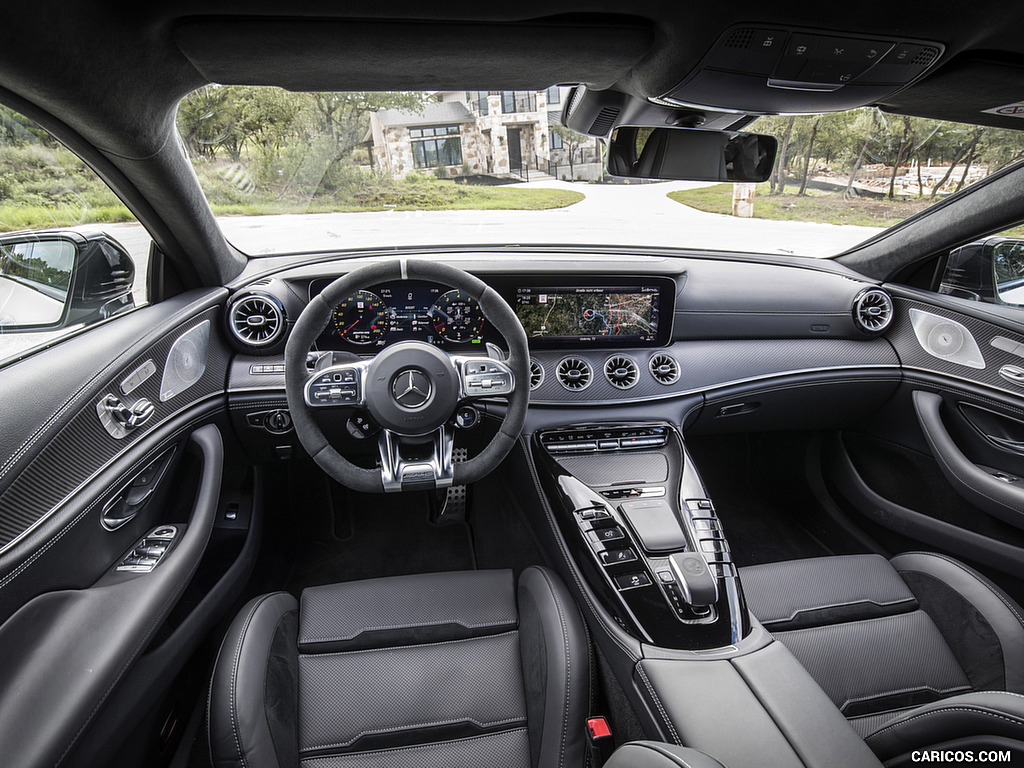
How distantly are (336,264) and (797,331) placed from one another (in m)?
2.18

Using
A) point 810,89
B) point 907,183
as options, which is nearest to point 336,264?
point 810,89

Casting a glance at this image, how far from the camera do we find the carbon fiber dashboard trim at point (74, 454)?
1257 mm

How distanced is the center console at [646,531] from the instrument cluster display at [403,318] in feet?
1.86

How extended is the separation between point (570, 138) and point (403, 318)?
0.97 m

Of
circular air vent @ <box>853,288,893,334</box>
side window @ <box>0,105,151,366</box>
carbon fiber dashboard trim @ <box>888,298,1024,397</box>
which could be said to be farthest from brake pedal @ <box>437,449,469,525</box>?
carbon fiber dashboard trim @ <box>888,298,1024,397</box>

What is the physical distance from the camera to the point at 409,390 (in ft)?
5.35

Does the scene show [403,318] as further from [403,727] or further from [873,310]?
[873,310]

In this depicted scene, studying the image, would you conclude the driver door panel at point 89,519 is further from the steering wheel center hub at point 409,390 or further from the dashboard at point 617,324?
the steering wheel center hub at point 409,390

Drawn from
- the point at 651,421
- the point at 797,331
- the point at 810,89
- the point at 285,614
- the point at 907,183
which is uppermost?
the point at 810,89

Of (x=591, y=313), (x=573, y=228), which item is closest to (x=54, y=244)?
(x=591, y=313)

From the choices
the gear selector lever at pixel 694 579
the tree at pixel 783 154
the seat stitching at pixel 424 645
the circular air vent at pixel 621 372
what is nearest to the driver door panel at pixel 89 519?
the seat stitching at pixel 424 645

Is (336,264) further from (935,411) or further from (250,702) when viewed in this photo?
(935,411)

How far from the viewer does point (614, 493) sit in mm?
2021
